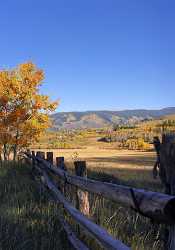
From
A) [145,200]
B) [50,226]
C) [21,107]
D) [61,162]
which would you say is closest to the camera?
[145,200]

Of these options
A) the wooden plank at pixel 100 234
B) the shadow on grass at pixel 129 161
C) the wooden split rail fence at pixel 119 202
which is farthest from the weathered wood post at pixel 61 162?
the shadow on grass at pixel 129 161

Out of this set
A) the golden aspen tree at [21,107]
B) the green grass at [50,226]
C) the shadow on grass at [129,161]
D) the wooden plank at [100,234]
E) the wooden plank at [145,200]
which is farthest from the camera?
the shadow on grass at [129,161]

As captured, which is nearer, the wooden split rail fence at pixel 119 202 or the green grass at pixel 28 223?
the wooden split rail fence at pixel 119 202

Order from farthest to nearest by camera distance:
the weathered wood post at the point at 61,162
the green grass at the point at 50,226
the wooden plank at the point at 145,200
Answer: the weathered wood post at the point at 61,162 → the green grass at the point at 50,226 → the wooden plank at the point at 145,200

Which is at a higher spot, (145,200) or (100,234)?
(145,200)

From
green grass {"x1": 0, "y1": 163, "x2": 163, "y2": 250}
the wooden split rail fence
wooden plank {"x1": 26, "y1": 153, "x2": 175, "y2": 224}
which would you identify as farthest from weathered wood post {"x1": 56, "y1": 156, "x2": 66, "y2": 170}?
wooden plank {"x1": 26, "y1": 153, "x2": 175, "y2": 224}

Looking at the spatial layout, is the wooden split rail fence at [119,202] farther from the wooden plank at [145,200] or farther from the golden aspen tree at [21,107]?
the golden aspen tree at [21,107]

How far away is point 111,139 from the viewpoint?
7150cm

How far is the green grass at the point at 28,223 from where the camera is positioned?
6.49m

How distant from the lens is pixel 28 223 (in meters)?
7.75

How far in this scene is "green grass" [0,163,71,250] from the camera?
256 inches

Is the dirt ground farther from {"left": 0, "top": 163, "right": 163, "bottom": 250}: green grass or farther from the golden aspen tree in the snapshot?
{"left": 0, "top": 163, "right": 163, "bottom": 250}: green grass

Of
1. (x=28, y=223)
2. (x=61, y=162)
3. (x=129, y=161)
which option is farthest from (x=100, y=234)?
(x=129, y=161)

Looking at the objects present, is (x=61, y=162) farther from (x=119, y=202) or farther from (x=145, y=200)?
(x=145, y=200)
